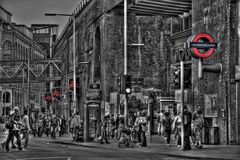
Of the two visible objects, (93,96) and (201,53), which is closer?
(201,53)

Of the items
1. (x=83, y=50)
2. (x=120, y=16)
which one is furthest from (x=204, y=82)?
(x=83, y=50)

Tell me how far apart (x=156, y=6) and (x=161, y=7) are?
1.35 ft

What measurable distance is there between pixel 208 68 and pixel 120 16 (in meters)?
26.5

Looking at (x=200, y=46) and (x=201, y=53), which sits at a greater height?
(x=200, y=46)

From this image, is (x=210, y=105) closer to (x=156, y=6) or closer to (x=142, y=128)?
(x=142, y=128)

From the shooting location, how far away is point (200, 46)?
2008 cm

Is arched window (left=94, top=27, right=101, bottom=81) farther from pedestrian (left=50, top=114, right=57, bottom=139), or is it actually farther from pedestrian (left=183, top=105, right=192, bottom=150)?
pedestrian (left=183, top=105, right=192, bottom=150)

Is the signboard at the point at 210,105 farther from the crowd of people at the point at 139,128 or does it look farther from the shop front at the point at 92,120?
the shop front at the point at 92,120

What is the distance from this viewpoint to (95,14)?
47.8 m

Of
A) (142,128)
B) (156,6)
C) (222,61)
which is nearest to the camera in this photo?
(142,128)

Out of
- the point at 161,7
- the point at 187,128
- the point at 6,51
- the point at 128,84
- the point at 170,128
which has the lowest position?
the point at 170,128

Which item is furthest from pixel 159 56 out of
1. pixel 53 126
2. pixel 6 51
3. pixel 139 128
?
pixel 6 51

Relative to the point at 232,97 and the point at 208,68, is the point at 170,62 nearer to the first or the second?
the point at 232,97

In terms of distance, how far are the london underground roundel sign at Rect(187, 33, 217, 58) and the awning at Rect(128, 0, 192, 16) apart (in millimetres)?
19435
